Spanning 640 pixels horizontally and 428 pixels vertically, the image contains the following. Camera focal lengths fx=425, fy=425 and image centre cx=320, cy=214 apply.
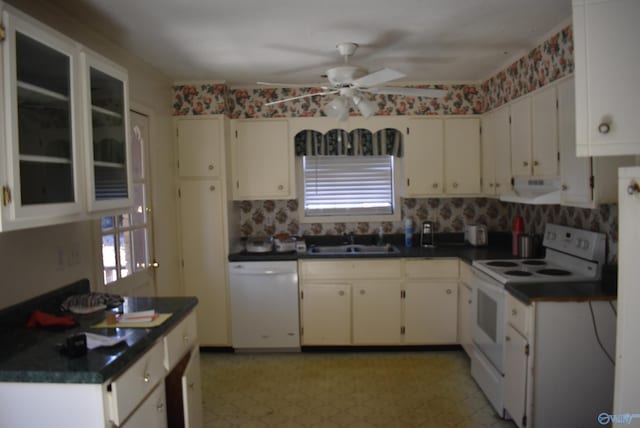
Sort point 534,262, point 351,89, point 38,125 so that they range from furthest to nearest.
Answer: point 534,262
point 351,89
point 38,125

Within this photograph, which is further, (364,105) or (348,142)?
(348,142)

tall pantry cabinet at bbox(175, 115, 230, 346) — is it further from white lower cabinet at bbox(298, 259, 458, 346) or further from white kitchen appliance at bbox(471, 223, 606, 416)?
white kitchen appliance at bbox(471, 223, 606, 416)

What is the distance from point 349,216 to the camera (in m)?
4.28

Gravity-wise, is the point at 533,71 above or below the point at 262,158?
above

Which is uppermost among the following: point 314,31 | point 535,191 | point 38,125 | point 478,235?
point 314,31

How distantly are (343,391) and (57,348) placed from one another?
2.05 m

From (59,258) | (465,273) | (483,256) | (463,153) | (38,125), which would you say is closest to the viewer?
(38,125)

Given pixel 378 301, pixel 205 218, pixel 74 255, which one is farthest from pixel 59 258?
pixel 378 301

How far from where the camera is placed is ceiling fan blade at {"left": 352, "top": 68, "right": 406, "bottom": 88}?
88.5 inches

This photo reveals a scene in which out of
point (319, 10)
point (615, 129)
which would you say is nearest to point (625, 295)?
point (615, 129)

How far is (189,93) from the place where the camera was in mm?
3758

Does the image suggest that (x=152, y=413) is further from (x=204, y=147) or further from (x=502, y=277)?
(x=204, y=147)

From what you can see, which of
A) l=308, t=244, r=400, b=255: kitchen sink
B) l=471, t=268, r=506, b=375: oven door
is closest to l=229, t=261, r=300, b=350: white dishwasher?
l=308, t=244, r=400, b=255: kitchen sink

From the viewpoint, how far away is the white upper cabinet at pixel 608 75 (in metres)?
1.53
